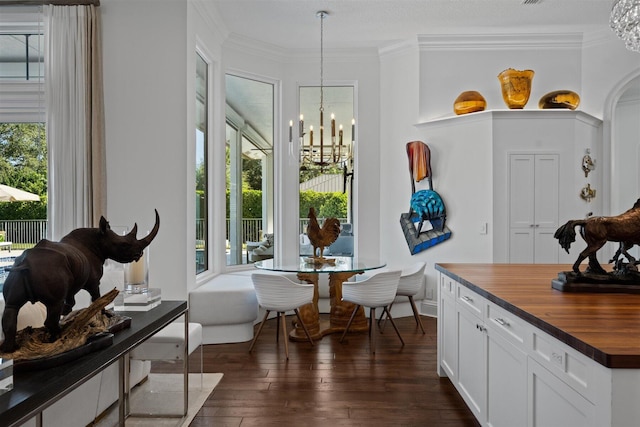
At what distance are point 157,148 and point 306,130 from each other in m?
2.70

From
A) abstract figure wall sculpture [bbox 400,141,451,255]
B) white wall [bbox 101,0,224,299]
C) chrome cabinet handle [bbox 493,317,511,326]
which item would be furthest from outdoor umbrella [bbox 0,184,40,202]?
chrome cabinet handle [bbox 493,317,511,326]

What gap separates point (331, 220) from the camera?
448 centimetres

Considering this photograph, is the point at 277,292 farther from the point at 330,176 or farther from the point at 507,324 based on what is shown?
the point at 330,176

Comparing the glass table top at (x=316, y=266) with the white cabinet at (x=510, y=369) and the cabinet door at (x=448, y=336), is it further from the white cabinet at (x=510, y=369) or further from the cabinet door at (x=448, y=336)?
the white cabinet at (x=510, y=369)

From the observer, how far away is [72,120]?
4062mm

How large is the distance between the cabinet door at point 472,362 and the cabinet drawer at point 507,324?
0.49 ft

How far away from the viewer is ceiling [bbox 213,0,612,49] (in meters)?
4.80

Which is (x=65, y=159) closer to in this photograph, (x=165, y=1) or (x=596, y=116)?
(x=165, y=1)

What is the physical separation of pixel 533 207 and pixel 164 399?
4.36m

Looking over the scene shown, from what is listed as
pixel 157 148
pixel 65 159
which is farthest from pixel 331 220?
pixel 65 159

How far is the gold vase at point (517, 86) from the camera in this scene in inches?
205

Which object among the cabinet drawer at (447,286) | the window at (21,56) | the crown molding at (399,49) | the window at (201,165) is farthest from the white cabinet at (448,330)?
the window at (21,56)

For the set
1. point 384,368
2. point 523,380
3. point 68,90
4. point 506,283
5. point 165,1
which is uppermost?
point 165,1

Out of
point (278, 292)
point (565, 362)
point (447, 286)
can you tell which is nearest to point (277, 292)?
point (278, 292)
